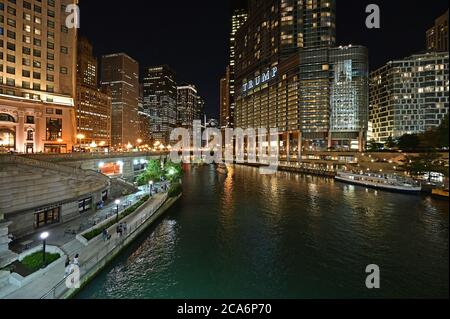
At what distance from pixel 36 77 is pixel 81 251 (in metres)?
52.7

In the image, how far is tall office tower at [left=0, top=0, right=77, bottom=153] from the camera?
171 ft

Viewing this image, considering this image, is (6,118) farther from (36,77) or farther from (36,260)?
(36,260)

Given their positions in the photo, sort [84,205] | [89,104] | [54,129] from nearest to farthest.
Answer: [84,205], [54,129], [89,104]

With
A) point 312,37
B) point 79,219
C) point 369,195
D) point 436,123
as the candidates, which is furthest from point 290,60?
point 436,123

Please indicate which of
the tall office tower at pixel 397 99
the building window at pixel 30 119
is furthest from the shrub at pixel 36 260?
the tall office tower at pixel 397 99

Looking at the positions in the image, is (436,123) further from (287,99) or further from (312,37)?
(312,37)

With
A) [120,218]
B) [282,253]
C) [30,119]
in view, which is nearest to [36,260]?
[120,218]

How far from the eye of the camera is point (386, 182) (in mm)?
63188

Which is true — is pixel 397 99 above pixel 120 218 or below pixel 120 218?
above

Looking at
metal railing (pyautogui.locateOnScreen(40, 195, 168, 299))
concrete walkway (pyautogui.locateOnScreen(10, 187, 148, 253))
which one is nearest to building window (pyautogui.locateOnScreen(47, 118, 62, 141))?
concrete walkway (pyautogui.locateOnScreen(10, 187, 148, 253))

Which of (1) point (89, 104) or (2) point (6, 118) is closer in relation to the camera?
(2) point (6, 118)

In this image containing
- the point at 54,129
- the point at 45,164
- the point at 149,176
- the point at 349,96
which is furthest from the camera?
the point at 349,96

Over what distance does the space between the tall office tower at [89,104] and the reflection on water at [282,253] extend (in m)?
134

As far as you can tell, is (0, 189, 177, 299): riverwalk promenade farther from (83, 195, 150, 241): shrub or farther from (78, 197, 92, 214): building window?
(78, 197, 92, 214): building window
